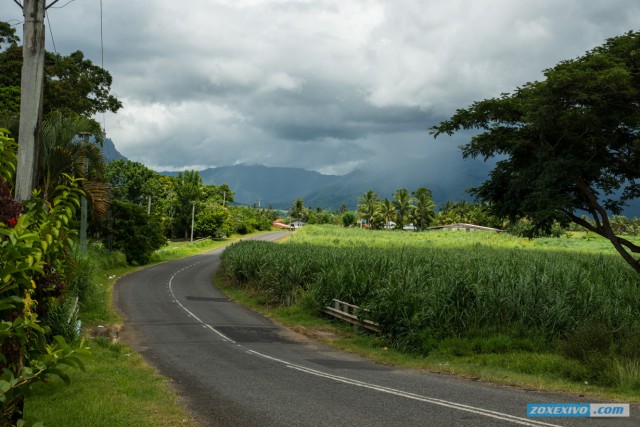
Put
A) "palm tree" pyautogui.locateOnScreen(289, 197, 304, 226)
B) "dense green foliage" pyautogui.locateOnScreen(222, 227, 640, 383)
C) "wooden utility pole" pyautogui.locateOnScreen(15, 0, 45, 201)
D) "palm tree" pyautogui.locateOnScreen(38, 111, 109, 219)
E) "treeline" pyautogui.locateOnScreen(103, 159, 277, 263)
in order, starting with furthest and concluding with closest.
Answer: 1. "palm tree" pyautogui.locateOnScreen(289, 197, 304, 226)
2. "treeline" pyautogui.locateOnScreen(103, 159, 277, 263)
3. "palm tree" pyautogui.locateOnScreen(38, 111, 109, 219)
4. "dense green foliage" pyautogui.locateOnScreen(222, 227, 640, 383)
5. "wooden utility pole" pyautogui.locateOnScreen(15, 0, 45, 201)

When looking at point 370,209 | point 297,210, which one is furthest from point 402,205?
point 297,210

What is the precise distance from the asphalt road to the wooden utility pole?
16.9ft

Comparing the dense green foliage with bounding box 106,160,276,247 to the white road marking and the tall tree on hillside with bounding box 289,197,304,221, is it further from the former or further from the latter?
the tall tree on hillside with bounding box 289,197,304,221

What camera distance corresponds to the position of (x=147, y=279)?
39.6 m

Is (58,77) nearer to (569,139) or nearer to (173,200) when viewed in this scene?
(569,139)

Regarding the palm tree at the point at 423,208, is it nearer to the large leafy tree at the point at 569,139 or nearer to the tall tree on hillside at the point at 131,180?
the tall tree on hillside at the point at 131,180

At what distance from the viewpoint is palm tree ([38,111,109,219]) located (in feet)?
60.4

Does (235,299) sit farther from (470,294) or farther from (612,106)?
(612,106)

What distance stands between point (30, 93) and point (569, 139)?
20.1 m

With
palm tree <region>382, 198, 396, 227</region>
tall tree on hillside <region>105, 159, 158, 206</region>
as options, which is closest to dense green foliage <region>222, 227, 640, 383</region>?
tall tree on hillside <region>105, 159, 158, 206</region>

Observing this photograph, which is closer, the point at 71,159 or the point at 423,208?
the point at 71,159

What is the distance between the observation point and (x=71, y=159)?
18766mm

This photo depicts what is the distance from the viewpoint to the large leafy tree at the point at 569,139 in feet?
62.5

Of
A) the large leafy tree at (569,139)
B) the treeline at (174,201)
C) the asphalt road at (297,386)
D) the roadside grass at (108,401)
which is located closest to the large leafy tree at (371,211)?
the treeline at (174,201)
